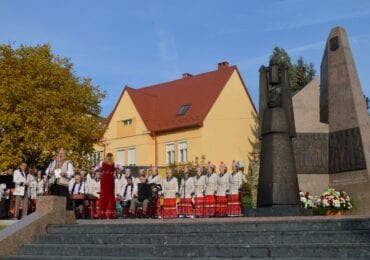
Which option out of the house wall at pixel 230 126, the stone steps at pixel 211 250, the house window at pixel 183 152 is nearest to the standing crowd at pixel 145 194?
the stone steps at pixel 211 250

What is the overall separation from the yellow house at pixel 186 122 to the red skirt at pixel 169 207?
2000 cm

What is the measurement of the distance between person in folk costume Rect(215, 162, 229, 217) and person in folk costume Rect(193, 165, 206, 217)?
65cm

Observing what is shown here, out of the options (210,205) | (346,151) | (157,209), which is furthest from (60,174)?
(210,205)

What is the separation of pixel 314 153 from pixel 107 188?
247 inches

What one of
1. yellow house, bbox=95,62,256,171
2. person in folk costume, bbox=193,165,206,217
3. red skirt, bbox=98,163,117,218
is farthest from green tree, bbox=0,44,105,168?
red skirt, bbox=98,163,117,218

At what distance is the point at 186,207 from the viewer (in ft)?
70.1

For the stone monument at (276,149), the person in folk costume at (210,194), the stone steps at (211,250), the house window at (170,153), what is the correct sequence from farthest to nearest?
1. the house window at (170,153)
2. the person in folk costume at (210,194)
3. the stone monument at (276,149)
4. the stone steps at (211,250)

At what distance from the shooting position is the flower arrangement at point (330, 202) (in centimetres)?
1538

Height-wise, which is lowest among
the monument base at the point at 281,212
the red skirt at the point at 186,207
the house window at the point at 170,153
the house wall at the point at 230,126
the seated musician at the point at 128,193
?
the monument base at the point at 281,212

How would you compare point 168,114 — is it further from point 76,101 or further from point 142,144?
point 76,101

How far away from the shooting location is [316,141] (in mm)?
16688

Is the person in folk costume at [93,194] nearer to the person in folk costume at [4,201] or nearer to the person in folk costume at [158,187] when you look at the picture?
the person in folk costume at [158,187]

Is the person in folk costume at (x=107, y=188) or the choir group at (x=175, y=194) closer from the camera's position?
the person in folk costume at (x=107, y=188)

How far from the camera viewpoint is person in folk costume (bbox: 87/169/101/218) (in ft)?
64.2
